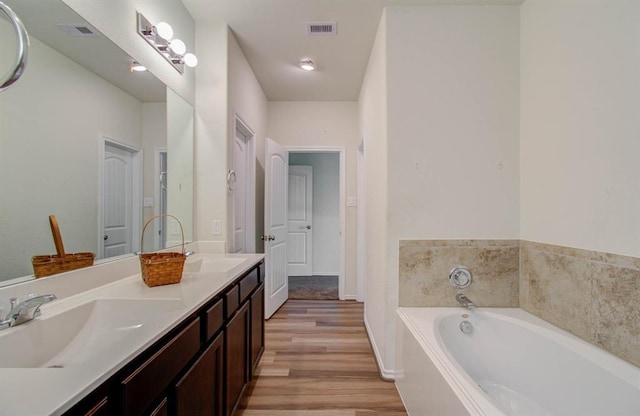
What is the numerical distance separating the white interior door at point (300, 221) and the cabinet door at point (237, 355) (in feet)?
10.2

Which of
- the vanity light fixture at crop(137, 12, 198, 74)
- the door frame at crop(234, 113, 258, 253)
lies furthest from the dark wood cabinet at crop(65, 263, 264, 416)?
the vanity light fixture at crop(137, 12, 198, 74)

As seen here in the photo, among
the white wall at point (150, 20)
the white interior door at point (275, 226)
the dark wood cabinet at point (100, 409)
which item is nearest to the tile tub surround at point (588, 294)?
the dark wood cabinet at point (100, 409)

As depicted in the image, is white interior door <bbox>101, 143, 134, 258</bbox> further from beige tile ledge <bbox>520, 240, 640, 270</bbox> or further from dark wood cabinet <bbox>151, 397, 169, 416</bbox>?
beige tile ledge <bbox>520, 240, 640, 270</bbox>

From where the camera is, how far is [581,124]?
1.40 meters

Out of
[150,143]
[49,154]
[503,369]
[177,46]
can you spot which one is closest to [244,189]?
[150,143]

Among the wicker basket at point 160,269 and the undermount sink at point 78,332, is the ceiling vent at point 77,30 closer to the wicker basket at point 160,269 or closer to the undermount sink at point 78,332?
the wicker basket at point 160,269

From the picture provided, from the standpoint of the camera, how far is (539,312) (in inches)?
67.2

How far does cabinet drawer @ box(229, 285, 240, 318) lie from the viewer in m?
1.40

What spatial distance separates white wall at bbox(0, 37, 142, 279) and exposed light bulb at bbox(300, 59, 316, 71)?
1759mm

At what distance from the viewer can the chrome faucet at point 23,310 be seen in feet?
2.59

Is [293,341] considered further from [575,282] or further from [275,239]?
[575,282]

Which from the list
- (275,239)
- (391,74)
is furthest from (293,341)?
(391,74)

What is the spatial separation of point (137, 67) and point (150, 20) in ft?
1.21

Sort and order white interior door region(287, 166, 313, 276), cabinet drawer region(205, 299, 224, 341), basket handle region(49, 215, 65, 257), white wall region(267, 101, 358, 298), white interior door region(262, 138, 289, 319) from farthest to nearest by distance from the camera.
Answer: white interior door region(287, 166, 313, 276), white wall region(267, 101, 358, 298), white interior door region(262, 138, 289, 319), cabinet drawer region(205, 299, 224, 341), basket handle region(49, 215, 65, 257)
